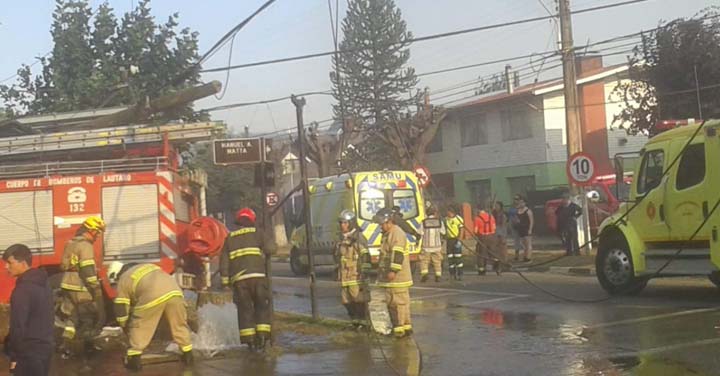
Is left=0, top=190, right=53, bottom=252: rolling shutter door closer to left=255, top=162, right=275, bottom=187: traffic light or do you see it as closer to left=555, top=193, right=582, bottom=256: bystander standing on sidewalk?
left=255, top=162, right=275, bottom=187: traffic light

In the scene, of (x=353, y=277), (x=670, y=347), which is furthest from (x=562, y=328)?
(x=353, y=277)

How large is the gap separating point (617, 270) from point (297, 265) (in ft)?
39.5

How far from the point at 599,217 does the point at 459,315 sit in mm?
17285

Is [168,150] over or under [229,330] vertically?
over

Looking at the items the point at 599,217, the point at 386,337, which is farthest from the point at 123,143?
the point at 599,217

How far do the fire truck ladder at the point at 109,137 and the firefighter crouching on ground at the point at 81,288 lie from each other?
2387mm

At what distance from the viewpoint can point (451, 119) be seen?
45.7 metres

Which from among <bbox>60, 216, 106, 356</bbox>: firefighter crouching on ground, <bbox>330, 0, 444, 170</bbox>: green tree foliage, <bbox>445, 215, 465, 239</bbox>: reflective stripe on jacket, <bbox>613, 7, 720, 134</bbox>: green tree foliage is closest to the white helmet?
<bbox>60, 216, 106, 356</bbox>: firefighter crouching on ground

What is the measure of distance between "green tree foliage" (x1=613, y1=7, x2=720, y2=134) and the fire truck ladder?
60.7 feet

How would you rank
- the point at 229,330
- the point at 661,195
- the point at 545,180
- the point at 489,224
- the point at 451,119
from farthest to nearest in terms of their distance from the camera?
the point at 451,119, the point at 545,180, the point at 489,224, the point at 661,195, the point at 229,330

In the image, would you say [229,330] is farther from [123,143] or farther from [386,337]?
[123,143]

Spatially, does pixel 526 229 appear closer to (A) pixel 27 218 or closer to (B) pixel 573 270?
(B) pixel 573 270

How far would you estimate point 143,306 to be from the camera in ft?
31.3

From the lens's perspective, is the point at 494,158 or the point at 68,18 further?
the point at 494,158
